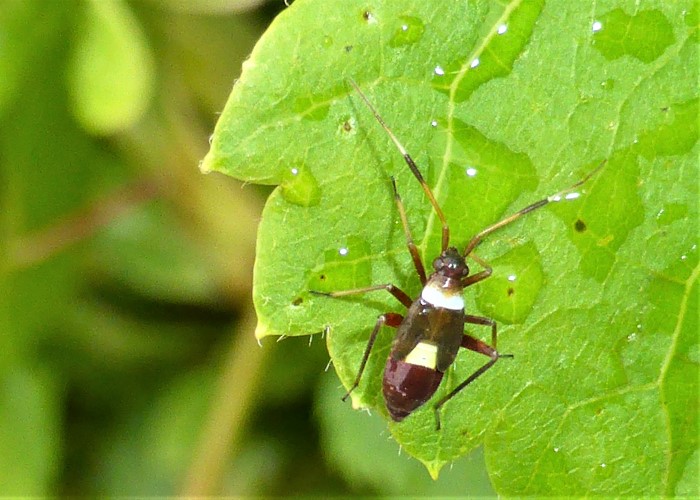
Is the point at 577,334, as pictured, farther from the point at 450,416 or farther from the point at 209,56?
the point at 209,56

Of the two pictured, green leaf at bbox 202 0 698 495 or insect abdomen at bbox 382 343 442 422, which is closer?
green leaf at bbox 202 0 698 495

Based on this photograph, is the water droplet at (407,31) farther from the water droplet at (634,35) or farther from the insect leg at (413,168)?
the water droplet at (634,35)

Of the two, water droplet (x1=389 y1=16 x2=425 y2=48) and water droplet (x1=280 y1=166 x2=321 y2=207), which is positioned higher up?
water droplet (x1=389 y1=16 x2=425 y2=48)

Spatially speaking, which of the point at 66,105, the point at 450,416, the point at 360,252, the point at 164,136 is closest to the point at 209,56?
the point at 164,136

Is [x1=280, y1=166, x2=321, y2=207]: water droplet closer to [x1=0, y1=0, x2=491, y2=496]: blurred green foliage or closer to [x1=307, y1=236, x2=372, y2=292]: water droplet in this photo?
[x1=307, y1=236, x2=372, y2=292]: water droplet

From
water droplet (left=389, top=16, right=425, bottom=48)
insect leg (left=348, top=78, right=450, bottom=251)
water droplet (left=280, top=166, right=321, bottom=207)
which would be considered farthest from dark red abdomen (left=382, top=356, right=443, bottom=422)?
water droplet (left=389, top=16, right=425, bottom=48)

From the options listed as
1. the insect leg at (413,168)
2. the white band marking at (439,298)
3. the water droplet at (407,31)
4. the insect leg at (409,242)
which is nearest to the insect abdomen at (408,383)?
the white band marking at (439,298)

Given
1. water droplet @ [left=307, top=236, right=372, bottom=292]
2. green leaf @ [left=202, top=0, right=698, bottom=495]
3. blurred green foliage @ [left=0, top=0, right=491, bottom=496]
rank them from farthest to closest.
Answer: blurred green foliage @ [left=0, top=0, right=491, bottom=496] < water droplet @ [left=307, top=236, right=372, bottom=292] < green leaf @ [left=202, top=0, right=698, bottom=495]
